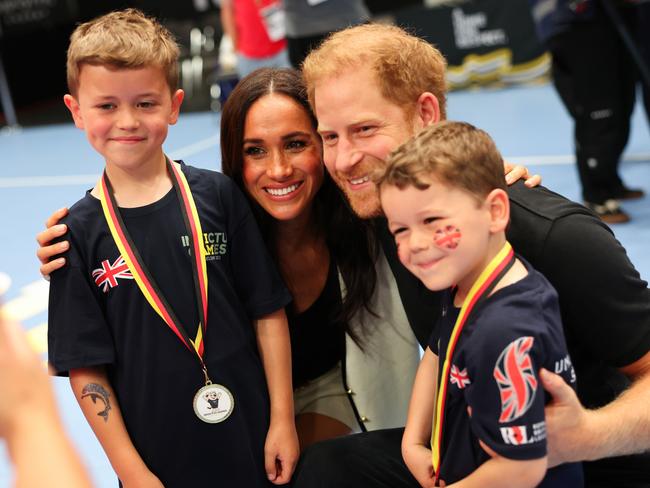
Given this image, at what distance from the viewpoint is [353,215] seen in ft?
7.92

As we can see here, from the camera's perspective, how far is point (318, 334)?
2549 millimetres

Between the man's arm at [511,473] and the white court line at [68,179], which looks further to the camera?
the white court line at [68,179]

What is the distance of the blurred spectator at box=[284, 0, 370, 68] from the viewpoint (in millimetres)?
6242

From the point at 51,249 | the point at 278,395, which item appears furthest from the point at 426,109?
the point at 51,249

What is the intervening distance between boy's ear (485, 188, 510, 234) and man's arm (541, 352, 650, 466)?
297 mm

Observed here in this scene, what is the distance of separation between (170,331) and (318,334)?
0.60 meters

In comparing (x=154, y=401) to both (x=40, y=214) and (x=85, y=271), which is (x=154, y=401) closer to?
(x=85, y=271)

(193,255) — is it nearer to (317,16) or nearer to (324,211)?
(324,211)

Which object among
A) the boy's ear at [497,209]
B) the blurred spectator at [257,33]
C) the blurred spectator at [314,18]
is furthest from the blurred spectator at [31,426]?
the blurred spectator at [257,33]

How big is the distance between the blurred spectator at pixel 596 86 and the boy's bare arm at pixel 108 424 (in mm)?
3666

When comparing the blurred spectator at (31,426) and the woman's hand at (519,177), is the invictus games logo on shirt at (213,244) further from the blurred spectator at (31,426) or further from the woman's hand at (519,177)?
the blurred spectator at (31,426)

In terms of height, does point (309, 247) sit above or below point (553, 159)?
above

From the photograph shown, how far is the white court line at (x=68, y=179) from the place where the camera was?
756cm

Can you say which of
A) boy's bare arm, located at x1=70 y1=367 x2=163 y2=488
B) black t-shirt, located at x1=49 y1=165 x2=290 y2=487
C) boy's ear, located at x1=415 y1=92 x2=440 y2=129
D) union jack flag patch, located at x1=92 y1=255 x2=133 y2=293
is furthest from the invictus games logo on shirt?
boy's ear, located at x1=415 y1=92 x2=440 y2=129
